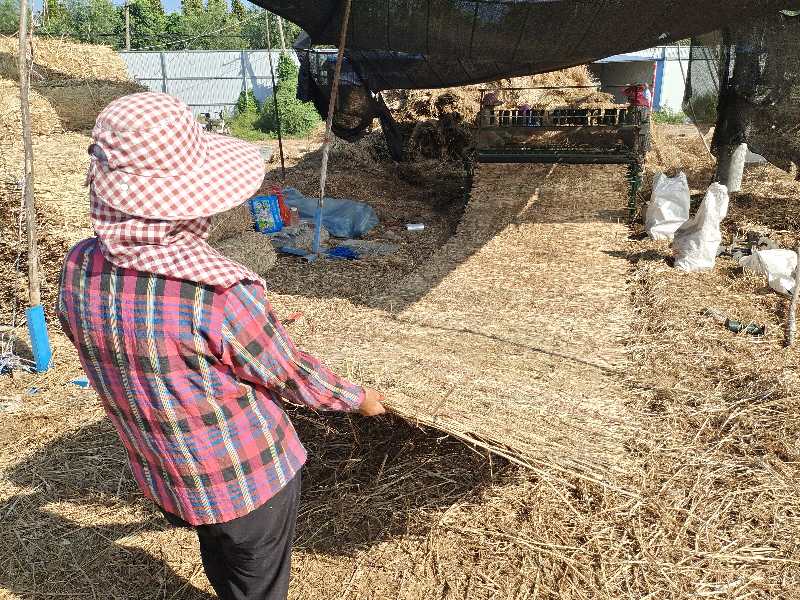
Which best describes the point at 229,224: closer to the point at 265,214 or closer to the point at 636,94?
the point at 265,214

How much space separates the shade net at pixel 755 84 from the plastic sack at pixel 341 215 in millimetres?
4568

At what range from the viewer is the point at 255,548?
1866 millimetres

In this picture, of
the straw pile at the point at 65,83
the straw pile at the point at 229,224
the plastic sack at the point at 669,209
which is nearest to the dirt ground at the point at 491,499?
the straw pile at the point at 229,224

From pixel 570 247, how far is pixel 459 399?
4.86 m

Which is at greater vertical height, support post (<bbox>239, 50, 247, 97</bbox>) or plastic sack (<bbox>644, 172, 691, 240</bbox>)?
support post (<bbox>239, 50, 247, 97</bbox>)

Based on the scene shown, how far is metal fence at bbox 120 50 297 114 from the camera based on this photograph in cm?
2506

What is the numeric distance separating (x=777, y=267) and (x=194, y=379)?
5828mm

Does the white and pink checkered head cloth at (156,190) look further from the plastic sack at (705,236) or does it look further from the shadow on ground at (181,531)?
the plastic sack at (705,236)

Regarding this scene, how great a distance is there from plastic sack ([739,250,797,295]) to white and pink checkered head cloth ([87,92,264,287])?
5.62 meters

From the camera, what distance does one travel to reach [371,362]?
3148 mm

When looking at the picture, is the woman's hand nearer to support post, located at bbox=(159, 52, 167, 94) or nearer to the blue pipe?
the blue pipe

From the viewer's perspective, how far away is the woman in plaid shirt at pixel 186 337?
1.51 metres

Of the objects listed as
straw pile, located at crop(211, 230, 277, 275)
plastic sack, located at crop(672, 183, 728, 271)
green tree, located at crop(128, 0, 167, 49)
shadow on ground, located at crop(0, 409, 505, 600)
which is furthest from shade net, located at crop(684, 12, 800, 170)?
green tree, located at crop(128, 0, 167, 49)

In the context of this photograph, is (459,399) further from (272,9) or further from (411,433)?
(272,9)
